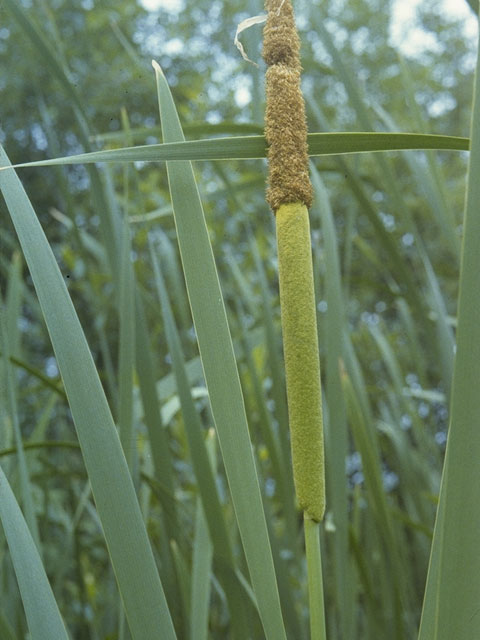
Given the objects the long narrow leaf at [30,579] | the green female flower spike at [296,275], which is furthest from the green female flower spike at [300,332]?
the long narrow leaf at [30,579]

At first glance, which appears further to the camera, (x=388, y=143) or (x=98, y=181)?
(x=98, y=181)

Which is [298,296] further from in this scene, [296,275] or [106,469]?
[106,469]

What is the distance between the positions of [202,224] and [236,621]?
320 mm

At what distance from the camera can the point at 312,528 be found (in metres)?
0.35

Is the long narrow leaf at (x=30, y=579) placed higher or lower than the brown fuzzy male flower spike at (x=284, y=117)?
lower

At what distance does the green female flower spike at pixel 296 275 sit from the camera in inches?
13.2

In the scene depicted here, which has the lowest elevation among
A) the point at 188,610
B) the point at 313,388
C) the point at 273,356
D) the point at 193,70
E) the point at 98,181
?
the point at 188,610

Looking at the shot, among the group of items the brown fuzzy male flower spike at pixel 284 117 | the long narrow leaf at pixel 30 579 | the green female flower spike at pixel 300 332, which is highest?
the brown fuzzy male flower spike at pixel 284 117

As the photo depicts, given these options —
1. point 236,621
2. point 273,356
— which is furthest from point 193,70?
point 236,621

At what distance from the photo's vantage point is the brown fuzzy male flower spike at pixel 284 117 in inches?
13.6

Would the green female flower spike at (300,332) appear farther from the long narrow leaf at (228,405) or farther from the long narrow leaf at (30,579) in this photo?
the long narrow leaf at (30,579)

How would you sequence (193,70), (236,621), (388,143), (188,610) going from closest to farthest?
(388,143) < (236,621) < (188,610) < (193,70)

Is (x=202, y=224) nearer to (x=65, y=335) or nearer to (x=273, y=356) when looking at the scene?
(x=65, y=335)

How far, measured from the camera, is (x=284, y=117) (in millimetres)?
352
